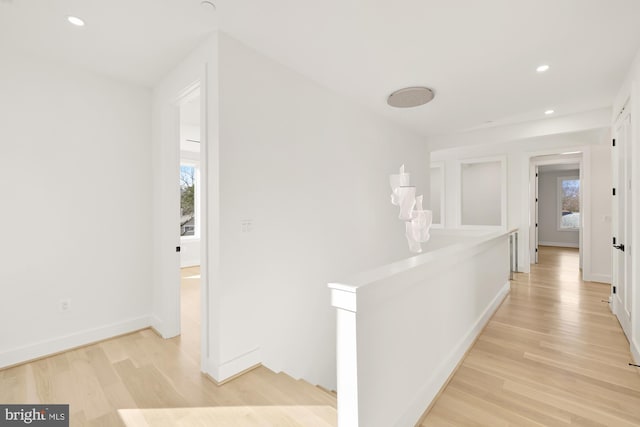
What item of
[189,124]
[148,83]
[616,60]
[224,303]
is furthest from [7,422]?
[616,60]

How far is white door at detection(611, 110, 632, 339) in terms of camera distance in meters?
2.82

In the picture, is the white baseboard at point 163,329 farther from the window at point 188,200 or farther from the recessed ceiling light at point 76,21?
the window at point 188,200

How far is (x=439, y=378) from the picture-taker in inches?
82.7

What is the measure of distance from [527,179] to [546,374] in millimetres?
4895

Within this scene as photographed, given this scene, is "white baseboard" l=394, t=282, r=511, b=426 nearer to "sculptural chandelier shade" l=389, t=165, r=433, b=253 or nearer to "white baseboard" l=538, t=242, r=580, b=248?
"sculptural chandelier shade" l=389, t=165, r=433, b=253

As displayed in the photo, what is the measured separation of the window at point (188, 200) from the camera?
6.86m

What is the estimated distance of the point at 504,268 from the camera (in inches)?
172

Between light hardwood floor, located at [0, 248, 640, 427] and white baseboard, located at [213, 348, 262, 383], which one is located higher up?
white baseboard, located at [213, 348, 262, 383]

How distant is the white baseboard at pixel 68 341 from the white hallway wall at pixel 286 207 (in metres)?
1.52

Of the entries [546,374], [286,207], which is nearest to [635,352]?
[546,374]

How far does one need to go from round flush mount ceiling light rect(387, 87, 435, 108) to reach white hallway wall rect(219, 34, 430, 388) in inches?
18.2

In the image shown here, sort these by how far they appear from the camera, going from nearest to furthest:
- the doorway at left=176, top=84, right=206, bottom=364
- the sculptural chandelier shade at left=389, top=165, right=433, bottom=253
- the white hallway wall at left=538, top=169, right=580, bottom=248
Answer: the doorway at left=176, top=84, right=206, bottom=364 < the sculptural chandelier shade at left=389, top=165, right=433, bottom=253 < the white hallway wall at left=538, top=169, right=580, bottom=248

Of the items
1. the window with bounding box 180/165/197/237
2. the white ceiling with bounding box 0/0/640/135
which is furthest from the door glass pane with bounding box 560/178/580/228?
the window with bounding box 180/165/197/237

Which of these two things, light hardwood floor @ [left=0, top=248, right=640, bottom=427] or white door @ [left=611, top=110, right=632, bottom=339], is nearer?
light hardwood floor @ [left=0, top=248, right=640, bottom=427]
